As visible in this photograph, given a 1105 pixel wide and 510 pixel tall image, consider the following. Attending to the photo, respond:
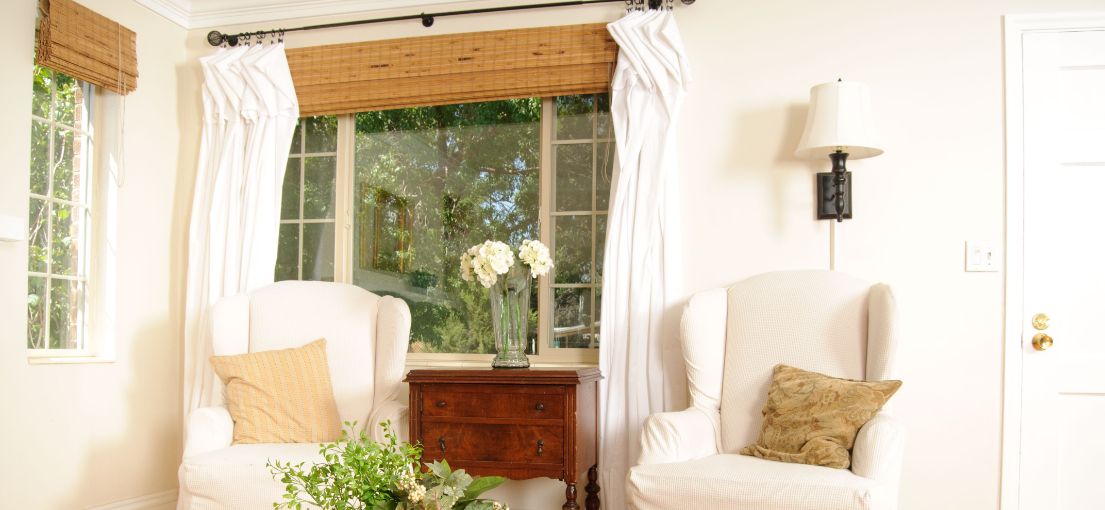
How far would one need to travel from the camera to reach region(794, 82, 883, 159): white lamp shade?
3072 millimetres

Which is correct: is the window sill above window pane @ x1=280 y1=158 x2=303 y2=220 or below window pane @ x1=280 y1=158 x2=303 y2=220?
below

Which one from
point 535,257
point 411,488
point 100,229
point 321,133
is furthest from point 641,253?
point 100,229

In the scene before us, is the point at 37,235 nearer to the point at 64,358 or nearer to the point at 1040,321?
the point at 64,358

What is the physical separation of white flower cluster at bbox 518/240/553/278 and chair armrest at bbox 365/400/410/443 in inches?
27.1

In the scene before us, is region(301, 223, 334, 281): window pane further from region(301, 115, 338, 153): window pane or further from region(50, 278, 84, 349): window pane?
region(50, 278, 84, 349): window pane

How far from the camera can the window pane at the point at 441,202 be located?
3.82m

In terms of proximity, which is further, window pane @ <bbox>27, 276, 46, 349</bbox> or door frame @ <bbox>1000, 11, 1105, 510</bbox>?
window pane @ <bbox>27, 276, 46, 349</bbox>

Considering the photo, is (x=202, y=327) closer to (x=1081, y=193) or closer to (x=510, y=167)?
(x=510, y=167)

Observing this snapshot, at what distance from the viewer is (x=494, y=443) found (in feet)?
10.0

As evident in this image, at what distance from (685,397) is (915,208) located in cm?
109

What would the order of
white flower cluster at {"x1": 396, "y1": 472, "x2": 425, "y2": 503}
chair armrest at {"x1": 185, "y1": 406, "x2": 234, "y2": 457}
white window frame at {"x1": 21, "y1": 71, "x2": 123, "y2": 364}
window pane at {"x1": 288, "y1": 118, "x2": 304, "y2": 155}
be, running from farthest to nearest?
window pane at {"x1": 288, "y1": 118, "x2": 304, "y2": 155} < white window frame at {"x1": 21, "y1": 71, "x2": 123, "y2": 364} < chair armrest at {"x1": 185, "y1": 406, "x2": 234, "y2": 457} < white flower cluster at {"x1": 396, "y1": 472, "x2": 425, "y2": 503}

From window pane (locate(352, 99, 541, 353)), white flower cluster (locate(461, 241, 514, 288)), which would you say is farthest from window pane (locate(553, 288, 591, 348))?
white flower cluster (locate(461, 241, 514, 288))

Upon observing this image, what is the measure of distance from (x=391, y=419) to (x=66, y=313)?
1.45 meters

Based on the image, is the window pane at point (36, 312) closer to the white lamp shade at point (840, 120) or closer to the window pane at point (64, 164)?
the window pane at point (64, 164)
